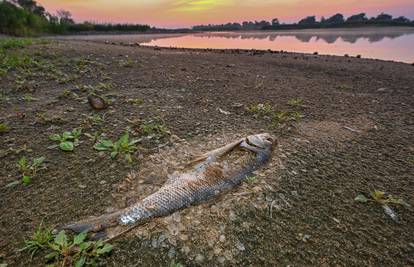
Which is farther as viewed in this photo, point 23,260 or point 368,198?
point 368,198

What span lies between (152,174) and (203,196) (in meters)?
0.75

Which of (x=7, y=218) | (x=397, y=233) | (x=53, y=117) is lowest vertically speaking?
(x=397, y=233)

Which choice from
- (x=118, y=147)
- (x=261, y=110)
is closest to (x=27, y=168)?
(x=118, y=147)

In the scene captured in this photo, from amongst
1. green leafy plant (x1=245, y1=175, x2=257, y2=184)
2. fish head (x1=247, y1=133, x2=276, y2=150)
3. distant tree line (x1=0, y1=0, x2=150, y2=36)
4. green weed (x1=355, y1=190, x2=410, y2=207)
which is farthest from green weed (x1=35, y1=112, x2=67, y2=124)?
distant tree line (x1=0, y1=0, x2=150, y2=36)

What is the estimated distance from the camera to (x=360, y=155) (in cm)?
360

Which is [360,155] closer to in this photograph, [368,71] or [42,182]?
[42,182]

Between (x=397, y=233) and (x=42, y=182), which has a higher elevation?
(x=42, y=182)

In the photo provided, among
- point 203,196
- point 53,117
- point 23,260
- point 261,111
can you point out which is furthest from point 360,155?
point 53,117

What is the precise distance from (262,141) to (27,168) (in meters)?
2.92

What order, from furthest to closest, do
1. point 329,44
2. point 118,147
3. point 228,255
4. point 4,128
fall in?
point 329,44 < point 4,128 < point 118,147 < point 228,255

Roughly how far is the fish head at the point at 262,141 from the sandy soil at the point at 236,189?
0.65 feet

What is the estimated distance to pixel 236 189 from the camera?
273cm

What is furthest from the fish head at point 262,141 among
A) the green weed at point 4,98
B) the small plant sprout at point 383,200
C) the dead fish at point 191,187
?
the green weed at point 4,98

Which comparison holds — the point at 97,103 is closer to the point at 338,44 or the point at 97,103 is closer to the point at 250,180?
the point at 250,180
